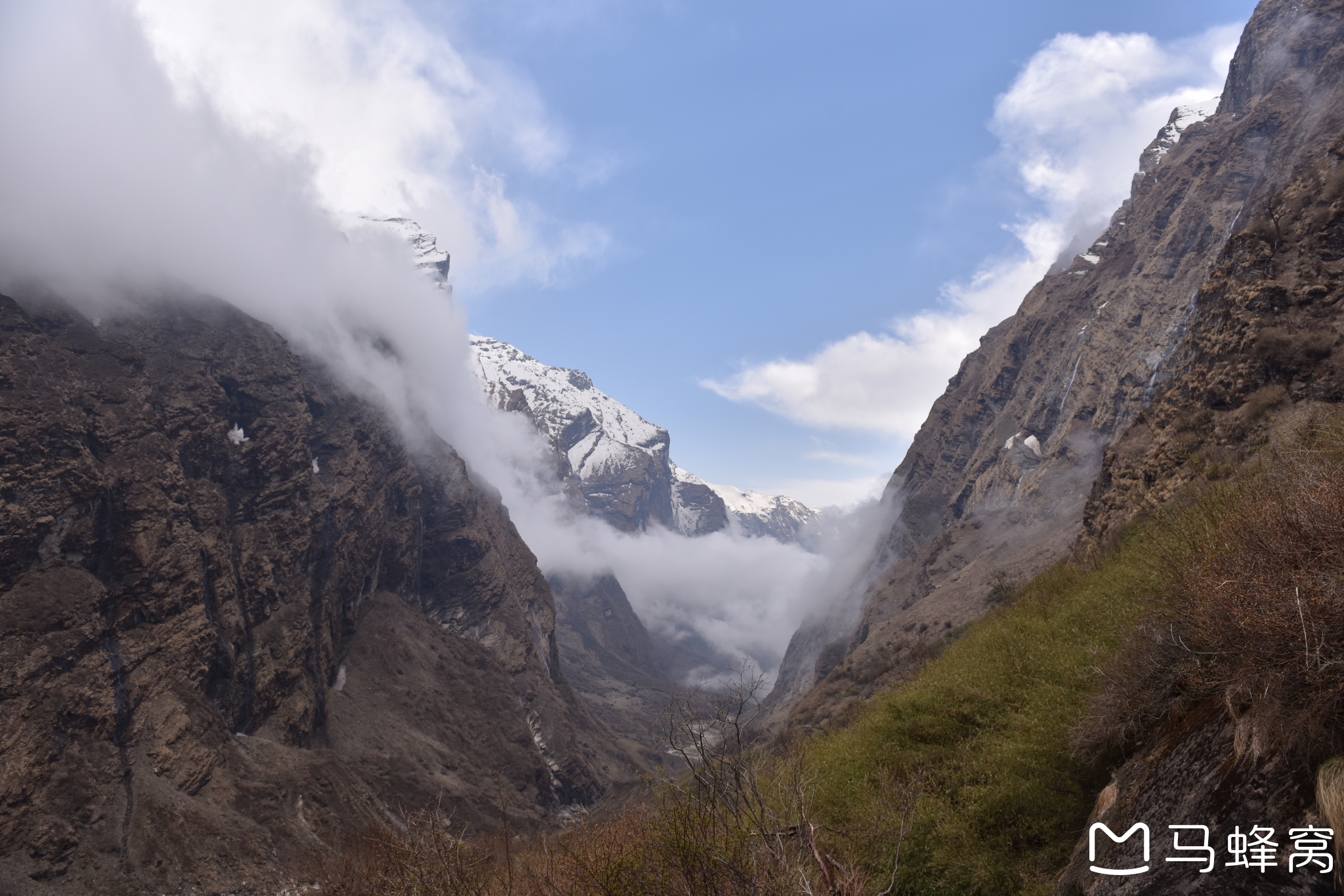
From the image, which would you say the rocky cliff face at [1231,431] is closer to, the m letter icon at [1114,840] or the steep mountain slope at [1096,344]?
the m letter icon at [1114,840]

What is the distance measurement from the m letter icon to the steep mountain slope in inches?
2208

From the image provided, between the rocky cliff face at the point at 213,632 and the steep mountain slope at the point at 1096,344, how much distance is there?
5603 cm

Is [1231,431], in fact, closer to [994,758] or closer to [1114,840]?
[994,758]

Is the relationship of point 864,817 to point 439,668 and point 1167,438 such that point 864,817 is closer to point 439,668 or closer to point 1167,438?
point 1167,438

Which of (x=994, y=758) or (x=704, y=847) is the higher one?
(x=704, y=847)

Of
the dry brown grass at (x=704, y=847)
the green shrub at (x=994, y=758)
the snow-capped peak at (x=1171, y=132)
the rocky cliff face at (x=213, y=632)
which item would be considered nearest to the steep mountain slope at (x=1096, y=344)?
the snow-capped peak at (x=1171, y=132)

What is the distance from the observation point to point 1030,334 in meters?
120

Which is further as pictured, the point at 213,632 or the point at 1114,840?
the point at 213,632

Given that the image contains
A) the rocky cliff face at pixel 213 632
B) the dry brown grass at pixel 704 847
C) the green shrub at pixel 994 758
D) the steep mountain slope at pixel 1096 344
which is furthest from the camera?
the steep mountain slope at pixel 1096 344

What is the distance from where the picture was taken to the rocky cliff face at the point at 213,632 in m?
51.6

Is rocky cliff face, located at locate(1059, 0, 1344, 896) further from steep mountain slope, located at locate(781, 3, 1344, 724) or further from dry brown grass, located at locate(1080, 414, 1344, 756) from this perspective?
steep mountain slope, located at locate(781, 3, 1344, 724)

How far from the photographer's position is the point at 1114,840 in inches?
319

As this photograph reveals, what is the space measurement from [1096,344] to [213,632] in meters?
122

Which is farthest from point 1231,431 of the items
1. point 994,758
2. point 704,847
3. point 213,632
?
point 213,632
